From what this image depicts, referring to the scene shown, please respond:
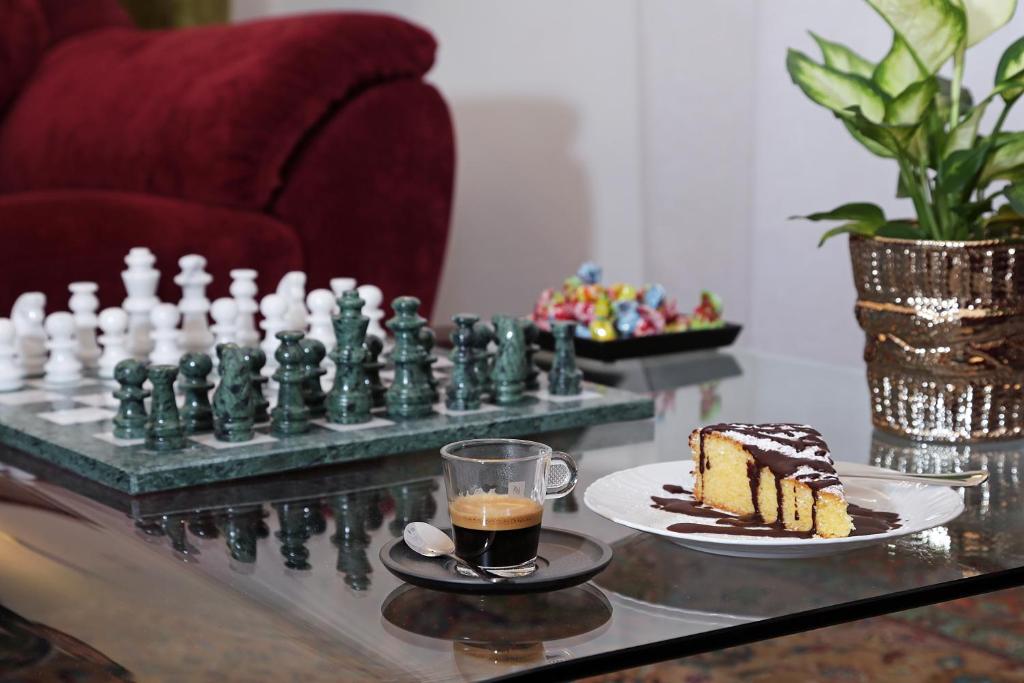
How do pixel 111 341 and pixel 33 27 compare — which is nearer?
pixel 111 341

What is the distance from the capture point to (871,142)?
1.21m

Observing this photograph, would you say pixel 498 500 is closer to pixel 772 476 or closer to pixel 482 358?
pixel 772 476

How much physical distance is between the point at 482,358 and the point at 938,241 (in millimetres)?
427

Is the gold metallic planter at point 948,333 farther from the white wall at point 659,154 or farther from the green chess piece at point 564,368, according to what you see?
the white wall at point 659,154

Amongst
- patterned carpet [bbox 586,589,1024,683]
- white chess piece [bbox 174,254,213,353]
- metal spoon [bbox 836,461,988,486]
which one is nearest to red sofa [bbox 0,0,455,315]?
white chess piece [bbox 174,254,213,353]

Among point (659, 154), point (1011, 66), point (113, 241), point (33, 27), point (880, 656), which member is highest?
point (33, 27)

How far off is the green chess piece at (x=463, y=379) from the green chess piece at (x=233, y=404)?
0.66 ft

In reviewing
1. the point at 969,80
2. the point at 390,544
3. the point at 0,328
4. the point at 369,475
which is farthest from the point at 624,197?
the point at 390,544

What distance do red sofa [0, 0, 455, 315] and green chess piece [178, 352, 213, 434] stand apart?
1020 mm

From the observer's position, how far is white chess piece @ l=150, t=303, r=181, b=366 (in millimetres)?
1516

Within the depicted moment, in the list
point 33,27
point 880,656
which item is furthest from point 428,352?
point 33,27

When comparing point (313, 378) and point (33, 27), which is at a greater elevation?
point (33, 27)

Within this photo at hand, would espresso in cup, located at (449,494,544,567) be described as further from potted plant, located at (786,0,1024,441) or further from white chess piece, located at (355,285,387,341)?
white chess piece, located at (355,285,387,341)

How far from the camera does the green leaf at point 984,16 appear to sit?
3.72 feet
